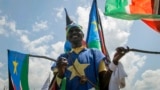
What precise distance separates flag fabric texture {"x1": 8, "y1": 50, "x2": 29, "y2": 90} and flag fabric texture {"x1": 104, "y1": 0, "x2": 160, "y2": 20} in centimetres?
198

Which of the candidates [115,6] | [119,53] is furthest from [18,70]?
[119,53]

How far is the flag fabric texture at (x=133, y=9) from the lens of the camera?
20.9ft

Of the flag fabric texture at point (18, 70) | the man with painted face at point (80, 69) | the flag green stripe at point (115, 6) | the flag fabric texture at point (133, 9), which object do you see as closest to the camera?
the man with painted face at point (80, 69)

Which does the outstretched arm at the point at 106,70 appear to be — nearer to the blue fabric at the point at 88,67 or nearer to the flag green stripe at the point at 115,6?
the blue fabric at the point at 88,67

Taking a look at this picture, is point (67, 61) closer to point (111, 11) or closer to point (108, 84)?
point (108, 84)

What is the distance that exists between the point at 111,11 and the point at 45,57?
1500 millimetres

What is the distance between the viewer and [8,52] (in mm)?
8672

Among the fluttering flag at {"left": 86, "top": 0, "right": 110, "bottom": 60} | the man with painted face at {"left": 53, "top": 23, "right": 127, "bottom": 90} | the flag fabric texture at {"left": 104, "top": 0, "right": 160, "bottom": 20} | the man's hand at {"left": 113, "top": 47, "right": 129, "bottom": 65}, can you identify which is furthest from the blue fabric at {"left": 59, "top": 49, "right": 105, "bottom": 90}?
the fluttering flag at {"left": 86, "top": 0, "right": 110, "bottom": 60}

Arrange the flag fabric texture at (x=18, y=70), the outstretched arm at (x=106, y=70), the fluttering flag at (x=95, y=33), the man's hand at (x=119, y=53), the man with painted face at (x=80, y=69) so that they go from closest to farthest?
the man's hand at (x=119, y=53), the outstretched arm at (x=106, y=70), the man with painted face at (x=80, y=69), the flag fabric texture at (x=18, y=70), the fluttering flag at (x=95, y=33)

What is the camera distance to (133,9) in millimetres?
6727

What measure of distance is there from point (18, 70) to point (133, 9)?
279 centimetres

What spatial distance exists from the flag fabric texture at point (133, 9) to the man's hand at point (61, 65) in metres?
1.79

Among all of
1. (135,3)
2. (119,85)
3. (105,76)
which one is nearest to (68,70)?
(105,76)

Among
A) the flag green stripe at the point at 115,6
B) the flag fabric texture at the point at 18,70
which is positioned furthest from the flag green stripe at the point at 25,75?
the flag green stripe at the point at 115,6
